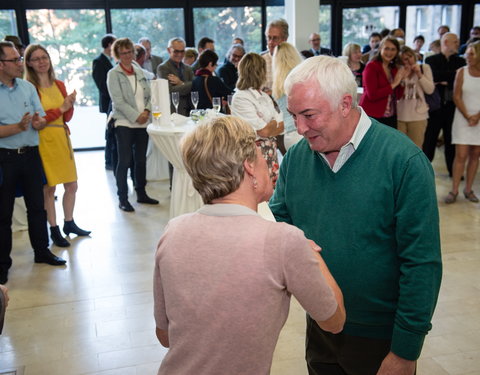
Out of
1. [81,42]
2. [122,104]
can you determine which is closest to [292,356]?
[122,104]

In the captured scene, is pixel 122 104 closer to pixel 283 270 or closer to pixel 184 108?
pixel 184 108

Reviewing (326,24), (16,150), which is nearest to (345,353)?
(16,150)

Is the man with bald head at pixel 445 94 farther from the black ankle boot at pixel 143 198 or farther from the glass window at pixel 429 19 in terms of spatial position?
the glass window at pixel 429 19

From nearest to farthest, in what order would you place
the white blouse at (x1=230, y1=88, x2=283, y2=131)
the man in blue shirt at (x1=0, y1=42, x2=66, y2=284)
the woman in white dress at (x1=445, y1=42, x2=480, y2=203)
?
the man in blue shirt at (x1=0, y1=42, x2=66, y2=284)
the white blouse at (x1=230, y1=88, x2=283, y2=131)
the woman in white dress at (x1=445, y1=42, x2=480, y2=203)

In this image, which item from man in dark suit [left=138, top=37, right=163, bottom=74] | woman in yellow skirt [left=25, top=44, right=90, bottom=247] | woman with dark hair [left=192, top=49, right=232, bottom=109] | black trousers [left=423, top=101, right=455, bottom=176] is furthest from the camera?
man in dark suit [left=138, top=37, right=163, bottom=74]

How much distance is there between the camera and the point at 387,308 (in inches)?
59.6

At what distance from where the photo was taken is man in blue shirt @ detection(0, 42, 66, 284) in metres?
3.52

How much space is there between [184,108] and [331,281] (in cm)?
495

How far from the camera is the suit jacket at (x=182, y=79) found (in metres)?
5.91

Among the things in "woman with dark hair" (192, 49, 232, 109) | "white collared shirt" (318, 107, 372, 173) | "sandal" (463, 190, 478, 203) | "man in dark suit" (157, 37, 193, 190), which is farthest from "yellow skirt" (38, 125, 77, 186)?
"sandal" (463, 190, 478, 203)

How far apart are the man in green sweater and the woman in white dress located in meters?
4.12

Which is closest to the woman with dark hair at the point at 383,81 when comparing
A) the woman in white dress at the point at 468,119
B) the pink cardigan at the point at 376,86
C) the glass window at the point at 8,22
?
the pink cardigan at the point at 376,86

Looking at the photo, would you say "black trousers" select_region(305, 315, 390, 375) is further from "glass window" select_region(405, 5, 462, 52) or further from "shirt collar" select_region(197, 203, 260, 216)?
"glass window" select_region(405, 5, 462, 52)

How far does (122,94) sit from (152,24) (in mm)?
4473
